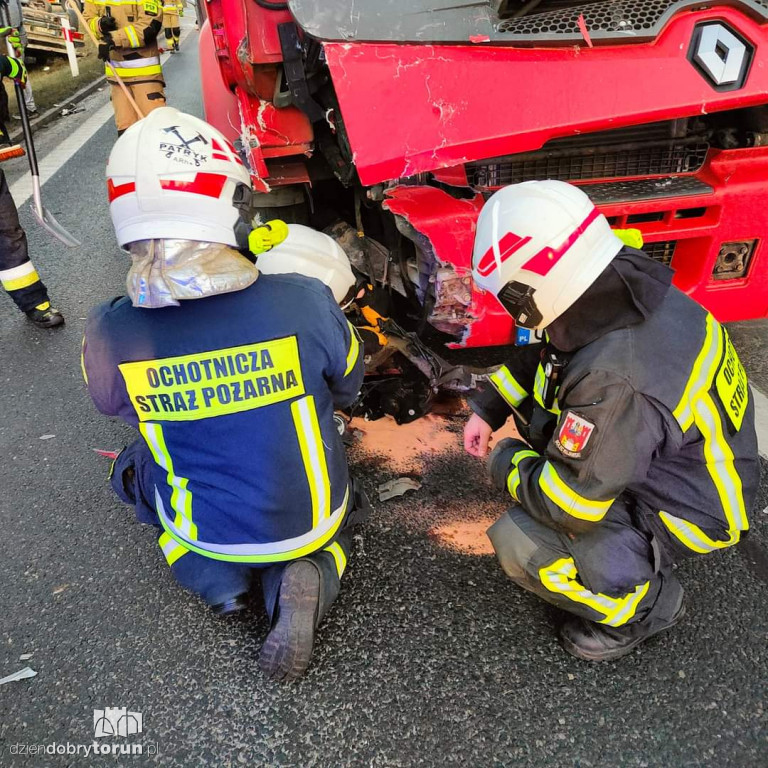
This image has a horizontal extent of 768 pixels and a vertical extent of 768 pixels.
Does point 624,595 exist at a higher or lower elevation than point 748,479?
lower

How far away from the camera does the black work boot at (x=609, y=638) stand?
1724 millimetres

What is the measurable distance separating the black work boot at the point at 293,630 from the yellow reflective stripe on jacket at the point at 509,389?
0.80m

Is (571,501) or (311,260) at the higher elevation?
(311,260)

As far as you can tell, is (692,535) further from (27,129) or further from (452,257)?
(27,129)

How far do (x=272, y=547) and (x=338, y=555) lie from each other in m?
0.26

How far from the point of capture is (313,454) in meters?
1.74

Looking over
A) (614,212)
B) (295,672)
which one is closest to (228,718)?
(295,672)

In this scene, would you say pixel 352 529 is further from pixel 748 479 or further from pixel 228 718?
pixel 748 479

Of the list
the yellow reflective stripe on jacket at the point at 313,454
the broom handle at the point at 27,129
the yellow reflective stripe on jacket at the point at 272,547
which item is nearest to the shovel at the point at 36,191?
the broom handle at the point at 27,129

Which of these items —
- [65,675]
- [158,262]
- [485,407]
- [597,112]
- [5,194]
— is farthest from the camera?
[5,194]

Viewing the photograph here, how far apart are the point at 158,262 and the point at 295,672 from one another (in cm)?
112

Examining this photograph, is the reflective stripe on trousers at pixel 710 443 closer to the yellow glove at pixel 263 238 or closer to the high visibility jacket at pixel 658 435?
the high visibility jacket at pixel 658 435

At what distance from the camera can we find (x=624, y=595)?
1.66 meters

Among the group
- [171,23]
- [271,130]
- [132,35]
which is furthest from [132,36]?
[171,23]
